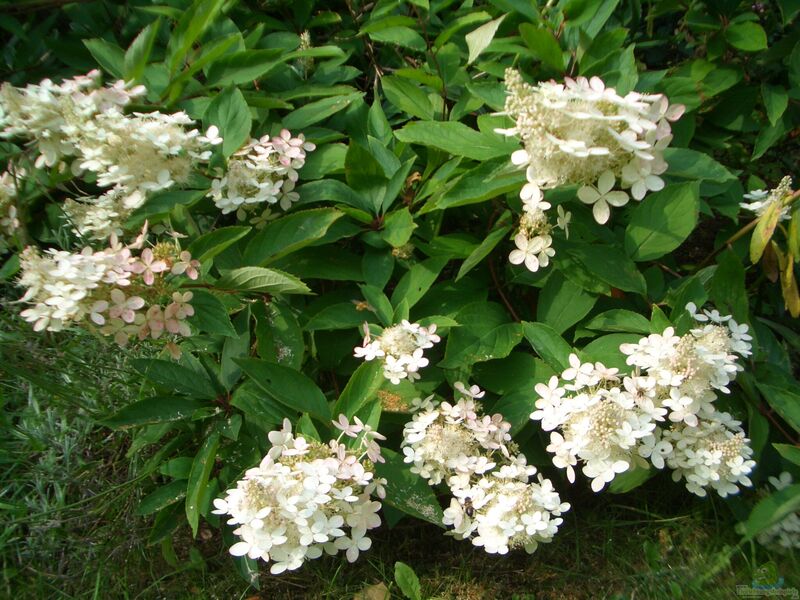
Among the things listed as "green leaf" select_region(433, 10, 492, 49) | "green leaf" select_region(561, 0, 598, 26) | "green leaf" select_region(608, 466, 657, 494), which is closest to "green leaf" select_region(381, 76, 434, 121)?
"green leaf" select_region(433, 10, 492, 49)

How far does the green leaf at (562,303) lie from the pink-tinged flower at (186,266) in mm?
745

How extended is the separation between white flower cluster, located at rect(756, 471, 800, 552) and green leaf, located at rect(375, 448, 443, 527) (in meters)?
0.76

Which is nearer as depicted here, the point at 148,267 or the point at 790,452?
the point at 148,267

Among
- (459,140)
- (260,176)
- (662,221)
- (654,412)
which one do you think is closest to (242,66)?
(260,176)

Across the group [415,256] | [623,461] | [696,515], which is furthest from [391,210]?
[696,515]

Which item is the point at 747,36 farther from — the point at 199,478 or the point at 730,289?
the point at 199,478

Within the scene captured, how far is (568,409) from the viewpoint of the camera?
1242mm

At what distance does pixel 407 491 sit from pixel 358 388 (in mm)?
232

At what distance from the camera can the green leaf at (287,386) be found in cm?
132

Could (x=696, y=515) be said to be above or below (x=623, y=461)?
below

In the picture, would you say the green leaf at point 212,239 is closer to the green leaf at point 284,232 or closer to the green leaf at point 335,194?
the green leaf at point 284,232

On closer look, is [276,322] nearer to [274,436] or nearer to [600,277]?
[274,436]

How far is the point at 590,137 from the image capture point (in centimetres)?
108

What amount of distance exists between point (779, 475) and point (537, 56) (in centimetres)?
111
